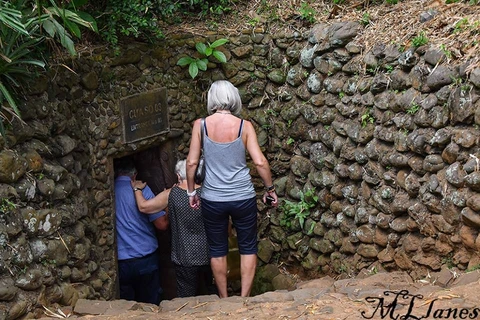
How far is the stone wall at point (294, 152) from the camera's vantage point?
5.70 meters

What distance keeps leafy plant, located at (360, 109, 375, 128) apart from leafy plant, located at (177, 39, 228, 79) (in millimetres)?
1700

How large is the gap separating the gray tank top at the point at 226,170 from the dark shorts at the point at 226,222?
0.06 metres

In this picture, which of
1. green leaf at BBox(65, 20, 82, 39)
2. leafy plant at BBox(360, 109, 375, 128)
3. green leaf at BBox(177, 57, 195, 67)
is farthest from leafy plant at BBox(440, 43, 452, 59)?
green leaf at BBox(65, 20, 82, 39)

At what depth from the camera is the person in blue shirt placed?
7.52m

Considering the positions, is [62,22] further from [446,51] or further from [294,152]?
[446,51]

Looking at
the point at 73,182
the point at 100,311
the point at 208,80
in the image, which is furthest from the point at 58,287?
the point at 208,80

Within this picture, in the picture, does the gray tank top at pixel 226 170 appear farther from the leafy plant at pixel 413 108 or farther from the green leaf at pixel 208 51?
the green leaf at pixel 208 51

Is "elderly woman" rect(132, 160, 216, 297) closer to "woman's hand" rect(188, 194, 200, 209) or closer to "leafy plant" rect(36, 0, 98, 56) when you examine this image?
"woman's hand" rect(188, 194, 200, 209)

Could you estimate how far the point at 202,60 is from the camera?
7.79 m

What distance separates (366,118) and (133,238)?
2543 mm

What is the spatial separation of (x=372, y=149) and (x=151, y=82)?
2304mm

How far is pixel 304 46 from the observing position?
7543mm

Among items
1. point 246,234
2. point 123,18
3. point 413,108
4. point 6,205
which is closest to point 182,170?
point 246,234

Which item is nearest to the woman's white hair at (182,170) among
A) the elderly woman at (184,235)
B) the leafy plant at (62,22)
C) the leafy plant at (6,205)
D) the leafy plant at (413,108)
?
the elderly woman at (184,235)
